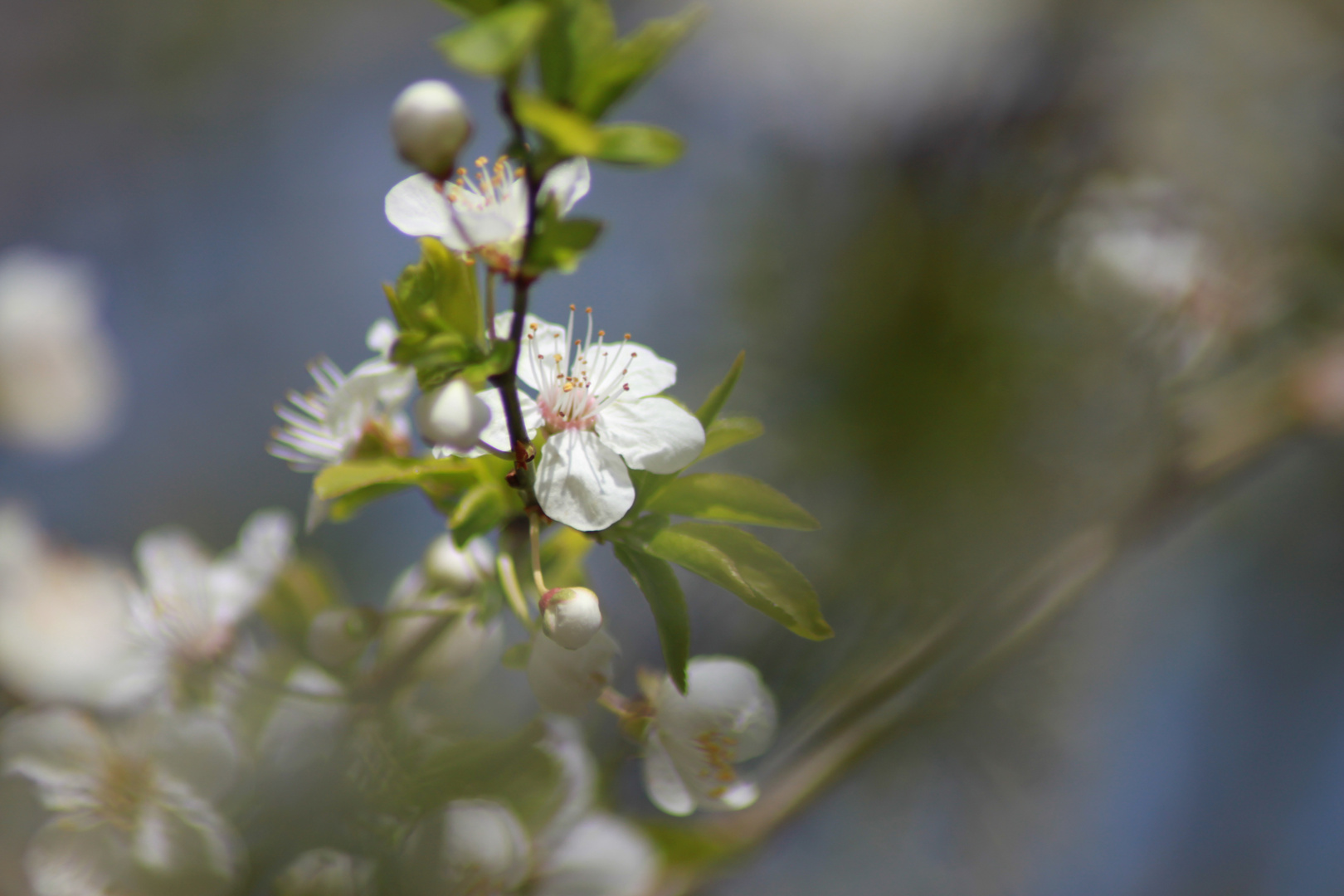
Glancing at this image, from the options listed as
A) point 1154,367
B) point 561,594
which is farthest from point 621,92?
point 1154,367

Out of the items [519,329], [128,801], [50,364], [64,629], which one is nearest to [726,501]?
[519,329]

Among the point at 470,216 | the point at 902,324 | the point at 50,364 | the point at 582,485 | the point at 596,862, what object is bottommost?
the point at 596,862

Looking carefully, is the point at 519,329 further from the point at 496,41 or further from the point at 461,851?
the point at 461,851

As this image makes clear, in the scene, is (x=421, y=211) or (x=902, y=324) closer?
(x=421, y=211)

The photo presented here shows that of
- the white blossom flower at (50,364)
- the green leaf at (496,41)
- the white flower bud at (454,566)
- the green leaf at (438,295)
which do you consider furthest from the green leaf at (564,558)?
the white blossom flower at (50,364)

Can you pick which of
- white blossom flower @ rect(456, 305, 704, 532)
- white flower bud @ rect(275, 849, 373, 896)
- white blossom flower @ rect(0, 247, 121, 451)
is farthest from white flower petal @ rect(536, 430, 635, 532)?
white blossom flower @ rect(0, 247, 121, 451)
